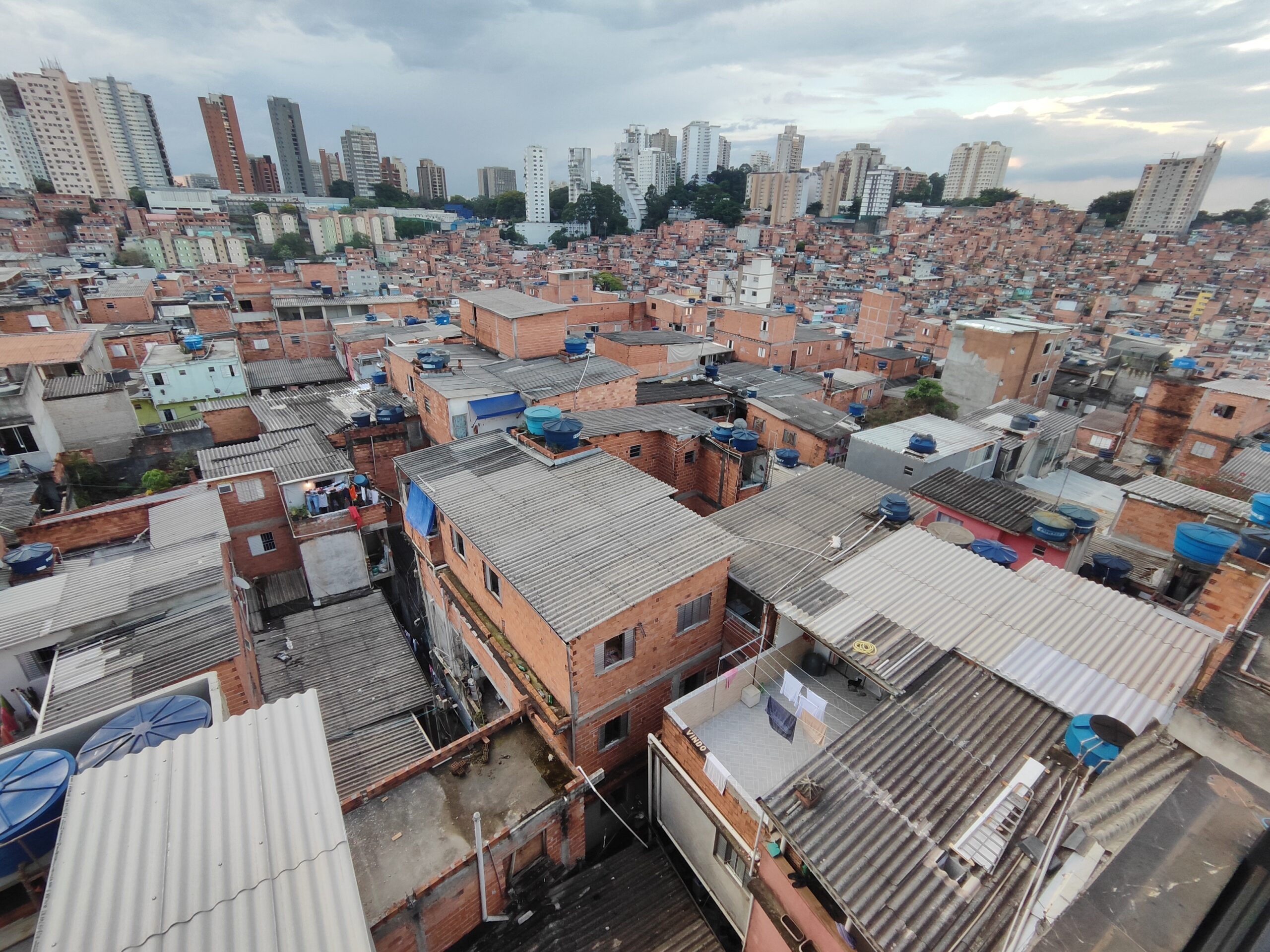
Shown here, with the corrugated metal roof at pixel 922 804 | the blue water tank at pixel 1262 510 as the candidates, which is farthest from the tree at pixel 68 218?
the blue water tank at pixel 1262 510

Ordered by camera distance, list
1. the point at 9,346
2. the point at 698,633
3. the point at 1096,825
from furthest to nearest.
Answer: the point at 9,346
the point at 698,633
the point at 1096,825

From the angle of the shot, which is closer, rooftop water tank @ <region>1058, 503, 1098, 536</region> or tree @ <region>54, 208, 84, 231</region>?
rooftop water tank @ <region>1058, 503, 1098, 536</region>

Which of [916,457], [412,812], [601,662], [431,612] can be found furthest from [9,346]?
[916,457]

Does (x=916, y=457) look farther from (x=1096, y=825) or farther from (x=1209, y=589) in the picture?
(x=1096, y=825)

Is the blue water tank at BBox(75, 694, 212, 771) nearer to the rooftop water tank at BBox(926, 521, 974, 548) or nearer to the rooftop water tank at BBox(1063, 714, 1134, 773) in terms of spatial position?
the rooftop water tank at BBox(1063, 714, 1134, 773)

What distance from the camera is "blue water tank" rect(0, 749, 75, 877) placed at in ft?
21.1

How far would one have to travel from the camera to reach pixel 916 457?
69.5ft

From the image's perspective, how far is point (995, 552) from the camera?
14438 millimetres

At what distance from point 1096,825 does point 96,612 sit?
2088 cm

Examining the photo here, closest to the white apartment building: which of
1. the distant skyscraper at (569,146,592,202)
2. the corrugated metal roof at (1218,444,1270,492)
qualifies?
the distant skyscraper at (569,146,592,202)

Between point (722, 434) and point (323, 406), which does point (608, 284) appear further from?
point (722, 434)

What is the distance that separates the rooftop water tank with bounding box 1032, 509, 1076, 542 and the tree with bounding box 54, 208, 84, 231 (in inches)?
5700

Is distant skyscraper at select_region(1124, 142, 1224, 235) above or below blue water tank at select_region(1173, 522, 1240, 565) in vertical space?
above

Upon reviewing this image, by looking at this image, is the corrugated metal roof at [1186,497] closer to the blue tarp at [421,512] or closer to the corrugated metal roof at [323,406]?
the blue tarp at [421,512]
